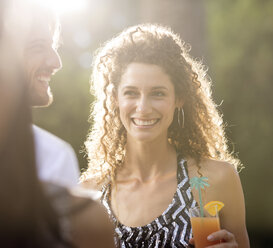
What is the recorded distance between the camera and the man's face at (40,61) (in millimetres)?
2689

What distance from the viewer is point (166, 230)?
3316mm

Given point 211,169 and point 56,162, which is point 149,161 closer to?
point 211,169

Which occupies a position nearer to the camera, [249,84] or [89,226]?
[89,226]

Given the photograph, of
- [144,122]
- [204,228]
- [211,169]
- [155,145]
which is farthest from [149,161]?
[204,228]

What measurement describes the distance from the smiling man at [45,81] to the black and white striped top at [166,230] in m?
0.80

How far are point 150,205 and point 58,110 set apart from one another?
7640mm

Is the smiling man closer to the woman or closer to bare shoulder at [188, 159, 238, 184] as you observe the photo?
the woman

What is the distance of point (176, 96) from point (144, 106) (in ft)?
1.30

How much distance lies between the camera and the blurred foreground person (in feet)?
4.07

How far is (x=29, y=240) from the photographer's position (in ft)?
4.20

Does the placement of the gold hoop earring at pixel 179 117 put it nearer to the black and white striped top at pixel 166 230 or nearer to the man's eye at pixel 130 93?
the man's eye at pixel 130 93

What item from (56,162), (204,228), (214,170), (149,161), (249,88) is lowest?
(204,228)

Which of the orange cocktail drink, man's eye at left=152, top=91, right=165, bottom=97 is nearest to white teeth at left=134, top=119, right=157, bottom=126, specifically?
man's eye at left=152, top=91, right=165, bottom=97

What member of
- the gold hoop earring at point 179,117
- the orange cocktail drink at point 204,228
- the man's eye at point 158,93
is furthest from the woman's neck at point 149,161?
the orange cocktail drink at point 204,228
